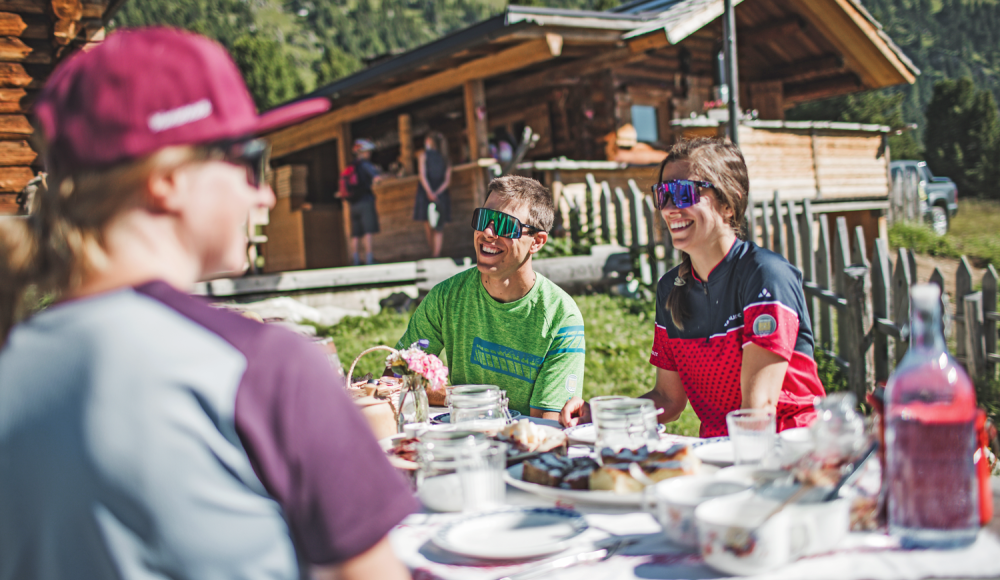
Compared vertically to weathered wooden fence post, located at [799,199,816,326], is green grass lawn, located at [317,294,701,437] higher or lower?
lower

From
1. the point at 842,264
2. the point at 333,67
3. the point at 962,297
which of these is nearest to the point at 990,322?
the point at 962,297

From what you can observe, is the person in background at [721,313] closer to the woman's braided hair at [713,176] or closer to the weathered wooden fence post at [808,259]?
the woman's braided hair at [713,176]

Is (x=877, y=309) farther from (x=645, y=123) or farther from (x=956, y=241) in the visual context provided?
(x=956, y=241)

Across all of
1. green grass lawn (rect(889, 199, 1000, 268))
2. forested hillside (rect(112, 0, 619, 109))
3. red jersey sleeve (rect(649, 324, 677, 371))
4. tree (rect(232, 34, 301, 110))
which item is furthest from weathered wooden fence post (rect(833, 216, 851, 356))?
tree (rect(232, 34, 301, 110))

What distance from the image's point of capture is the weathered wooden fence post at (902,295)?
617cm

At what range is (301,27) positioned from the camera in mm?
124562

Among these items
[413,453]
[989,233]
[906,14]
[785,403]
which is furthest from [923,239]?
[906,14]

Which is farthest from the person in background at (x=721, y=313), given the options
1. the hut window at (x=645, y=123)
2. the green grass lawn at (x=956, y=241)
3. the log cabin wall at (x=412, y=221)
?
the green grass lawn at (x=956, y=241)

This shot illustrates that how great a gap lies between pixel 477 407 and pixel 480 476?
86 centimetres

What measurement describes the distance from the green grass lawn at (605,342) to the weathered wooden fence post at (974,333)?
9.52 ft

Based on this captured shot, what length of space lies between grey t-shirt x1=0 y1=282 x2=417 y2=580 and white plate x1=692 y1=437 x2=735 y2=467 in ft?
3.68

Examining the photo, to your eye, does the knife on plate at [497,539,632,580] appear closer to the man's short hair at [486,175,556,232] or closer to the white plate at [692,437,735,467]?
the white plate at [692,437,735,467]

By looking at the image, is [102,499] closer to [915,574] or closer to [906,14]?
[915,574]

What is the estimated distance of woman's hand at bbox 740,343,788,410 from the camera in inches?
101
